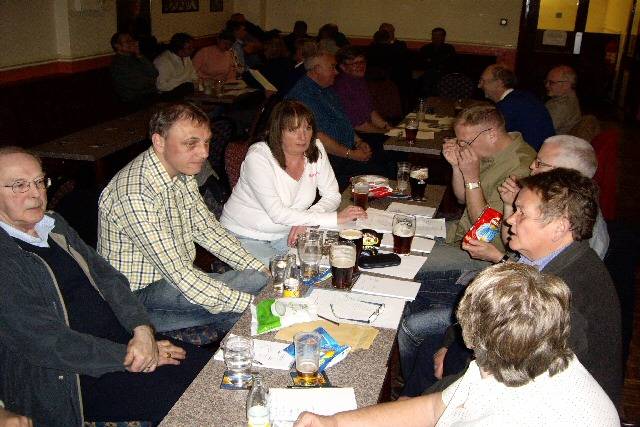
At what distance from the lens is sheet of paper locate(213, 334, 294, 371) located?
186 centimetres

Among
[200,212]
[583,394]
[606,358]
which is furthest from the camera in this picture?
[200,212]

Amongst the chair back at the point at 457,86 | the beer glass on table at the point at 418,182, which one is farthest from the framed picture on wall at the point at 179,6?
the beer glass on table at the point at 418,182

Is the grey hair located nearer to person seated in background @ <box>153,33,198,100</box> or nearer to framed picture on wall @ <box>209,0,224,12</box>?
person seated in background @ <box>153,33,198,100</box>

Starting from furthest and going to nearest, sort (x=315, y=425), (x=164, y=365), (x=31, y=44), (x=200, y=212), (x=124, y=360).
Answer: (x=31, y=44), (x=200, y=212), (x=164, y=365), (x=124, y=360), (x=315, y=425)

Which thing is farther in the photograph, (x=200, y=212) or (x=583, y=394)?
(x=200, y=212)

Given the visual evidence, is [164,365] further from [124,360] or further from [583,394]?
[583,394]

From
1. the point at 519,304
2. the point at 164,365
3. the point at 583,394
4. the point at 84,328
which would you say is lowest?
the point at 164,365

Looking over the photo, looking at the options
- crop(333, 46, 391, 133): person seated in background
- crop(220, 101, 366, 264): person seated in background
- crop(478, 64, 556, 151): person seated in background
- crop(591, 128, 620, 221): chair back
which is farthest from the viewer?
crop(333, 46, 391, 133): person seated in background

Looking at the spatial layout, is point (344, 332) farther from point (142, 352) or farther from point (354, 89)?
point (354, 89)

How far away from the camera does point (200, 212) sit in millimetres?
2951

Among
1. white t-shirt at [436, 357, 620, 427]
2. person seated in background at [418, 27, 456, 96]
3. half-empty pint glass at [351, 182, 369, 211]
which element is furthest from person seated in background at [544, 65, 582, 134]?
white t-shirt at [436, 357, 620, 427]

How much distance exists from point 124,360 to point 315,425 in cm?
87

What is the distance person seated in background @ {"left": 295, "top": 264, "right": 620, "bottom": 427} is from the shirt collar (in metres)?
1.53

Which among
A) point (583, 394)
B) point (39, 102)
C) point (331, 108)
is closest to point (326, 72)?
point (331, 108)
